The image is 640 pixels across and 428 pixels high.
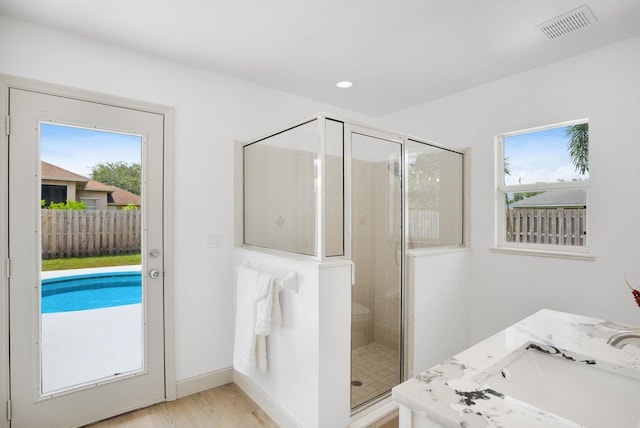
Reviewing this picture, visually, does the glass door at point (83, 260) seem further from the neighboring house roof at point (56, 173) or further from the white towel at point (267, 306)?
the white towel at point (267, 306)

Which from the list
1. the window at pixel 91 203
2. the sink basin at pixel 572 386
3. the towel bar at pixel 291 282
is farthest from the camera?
the window at pixel 91 203

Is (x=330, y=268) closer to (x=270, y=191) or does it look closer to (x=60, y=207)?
(x=270, y=191)

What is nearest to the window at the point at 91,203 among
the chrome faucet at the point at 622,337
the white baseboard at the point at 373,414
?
the white baseboard at the point at 373,414

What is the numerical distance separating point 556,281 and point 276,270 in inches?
82.6

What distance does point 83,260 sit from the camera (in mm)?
2119

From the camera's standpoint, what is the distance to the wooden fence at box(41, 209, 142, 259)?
2.03 m

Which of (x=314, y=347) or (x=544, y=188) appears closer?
(x=314, y=347)

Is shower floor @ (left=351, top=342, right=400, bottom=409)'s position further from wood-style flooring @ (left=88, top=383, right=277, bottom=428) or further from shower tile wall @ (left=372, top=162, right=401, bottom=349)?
wood-style flooring @ (left=88, top=383, right=277, bottom=428)

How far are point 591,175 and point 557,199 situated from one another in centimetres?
29

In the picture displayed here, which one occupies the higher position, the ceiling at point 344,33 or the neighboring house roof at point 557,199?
the ceiling at point 344,33

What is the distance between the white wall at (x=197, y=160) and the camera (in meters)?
2.21

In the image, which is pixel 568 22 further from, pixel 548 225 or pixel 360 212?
pixel 360 212

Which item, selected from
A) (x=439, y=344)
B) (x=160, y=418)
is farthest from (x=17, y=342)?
(x=439, y=344)

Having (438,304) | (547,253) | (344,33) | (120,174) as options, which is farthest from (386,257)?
(120,174)
